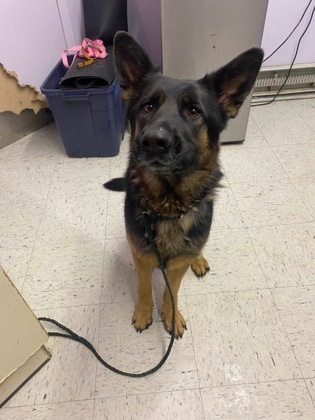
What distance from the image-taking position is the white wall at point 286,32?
105 inches

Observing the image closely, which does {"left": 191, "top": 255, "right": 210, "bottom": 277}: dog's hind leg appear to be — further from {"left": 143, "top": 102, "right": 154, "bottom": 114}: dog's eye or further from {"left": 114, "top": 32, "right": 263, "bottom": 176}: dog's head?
{"left": 143, "top": 102, "right": 154, "bottom": 114}: dog's eye

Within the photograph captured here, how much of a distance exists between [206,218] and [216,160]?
243 mm

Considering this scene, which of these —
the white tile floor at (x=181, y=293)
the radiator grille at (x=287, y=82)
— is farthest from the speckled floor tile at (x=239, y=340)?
the radiator grille at (x=287, y=82)

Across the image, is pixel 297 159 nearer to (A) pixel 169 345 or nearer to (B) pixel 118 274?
(B) pixel 118 274

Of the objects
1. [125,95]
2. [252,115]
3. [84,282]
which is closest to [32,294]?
[84,282]

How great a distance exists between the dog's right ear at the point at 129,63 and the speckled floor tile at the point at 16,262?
111cm

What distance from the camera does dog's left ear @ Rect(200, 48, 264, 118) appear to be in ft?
3.17

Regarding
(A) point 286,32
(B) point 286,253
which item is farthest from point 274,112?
(B) point 286,253

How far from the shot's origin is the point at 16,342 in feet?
3.41

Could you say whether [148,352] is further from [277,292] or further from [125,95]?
[125,95]

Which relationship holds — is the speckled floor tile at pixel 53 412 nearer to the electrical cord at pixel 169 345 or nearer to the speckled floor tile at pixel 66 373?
the speckled floor tile at pixel 66 373

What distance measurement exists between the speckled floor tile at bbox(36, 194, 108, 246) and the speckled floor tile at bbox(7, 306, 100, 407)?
54 centimetres

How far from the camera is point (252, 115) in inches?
115

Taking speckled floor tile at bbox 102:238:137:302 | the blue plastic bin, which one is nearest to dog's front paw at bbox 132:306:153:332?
speckled floor tile at bbox 102:238:137:302
